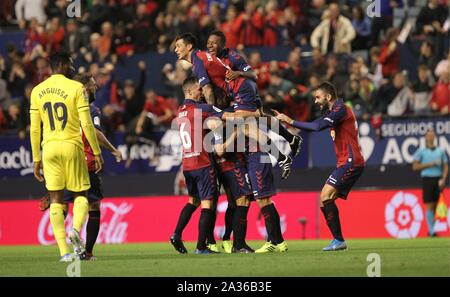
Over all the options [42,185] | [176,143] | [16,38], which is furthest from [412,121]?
[16,38]

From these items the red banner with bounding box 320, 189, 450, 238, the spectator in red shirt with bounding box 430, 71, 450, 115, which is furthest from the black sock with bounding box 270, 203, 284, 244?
the spectator in red shirt with bounding box 430, 71, 450, 115

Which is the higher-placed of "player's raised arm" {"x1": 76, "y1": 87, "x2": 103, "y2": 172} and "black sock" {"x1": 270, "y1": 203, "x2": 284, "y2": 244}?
"player's raised arm" {"x1": 76, "y1": 87, "x2": 103, "y2": 172}

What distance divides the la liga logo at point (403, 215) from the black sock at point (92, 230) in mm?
8789

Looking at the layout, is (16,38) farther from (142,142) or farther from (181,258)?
(181,258)

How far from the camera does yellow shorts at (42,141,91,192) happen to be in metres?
13.6

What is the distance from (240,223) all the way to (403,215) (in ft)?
25.5

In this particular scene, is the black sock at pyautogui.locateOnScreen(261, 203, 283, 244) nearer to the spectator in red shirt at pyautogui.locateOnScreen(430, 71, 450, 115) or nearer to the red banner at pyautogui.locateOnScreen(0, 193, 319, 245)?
the red banner at pyautogui.locateOnScreen(0, 193, 319, 245)

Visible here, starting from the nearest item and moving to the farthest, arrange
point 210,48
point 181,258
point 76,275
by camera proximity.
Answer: point 76,275 < point 181,258 < point 210,48

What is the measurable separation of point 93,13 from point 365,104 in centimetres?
881

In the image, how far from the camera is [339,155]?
51.6 feet

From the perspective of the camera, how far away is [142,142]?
24.6m

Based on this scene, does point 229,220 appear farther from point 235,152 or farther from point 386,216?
point 386,216

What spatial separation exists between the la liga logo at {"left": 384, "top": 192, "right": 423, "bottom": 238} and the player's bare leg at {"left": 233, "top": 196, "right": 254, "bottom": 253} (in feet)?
24.0

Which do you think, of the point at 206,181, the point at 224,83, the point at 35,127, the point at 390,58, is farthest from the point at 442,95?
the point at 35,127
